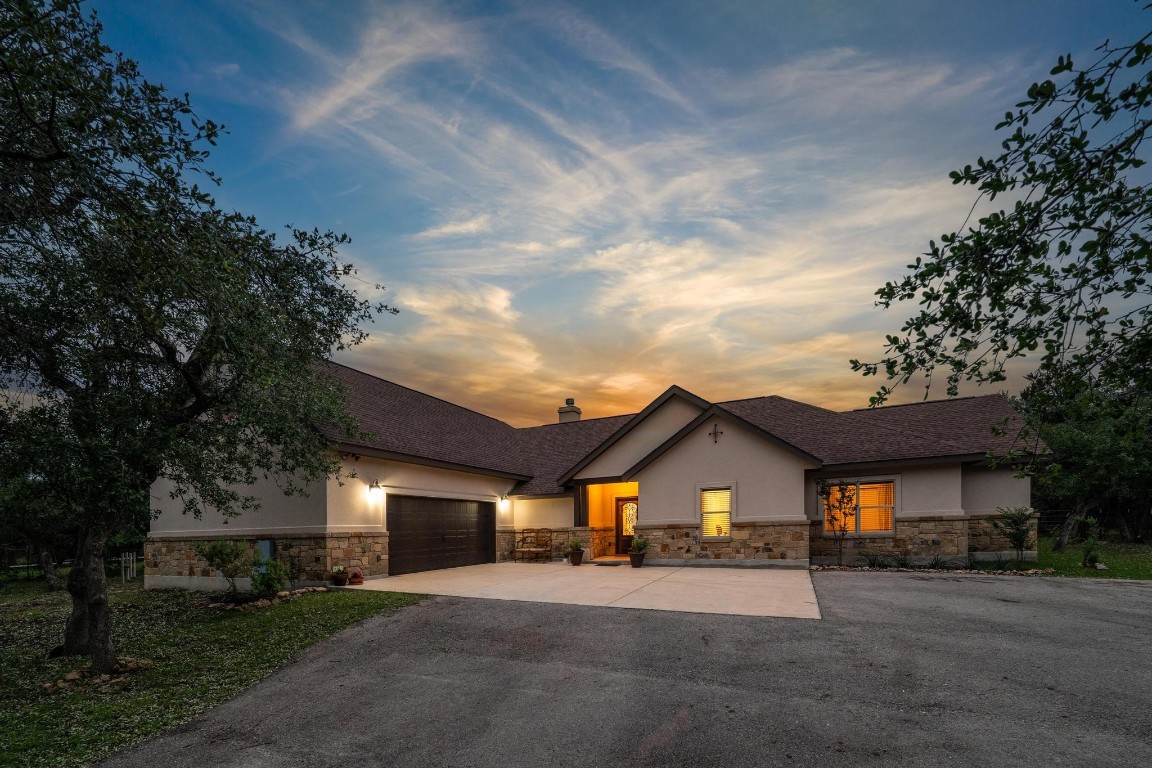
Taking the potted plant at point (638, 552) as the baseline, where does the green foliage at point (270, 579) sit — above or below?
above

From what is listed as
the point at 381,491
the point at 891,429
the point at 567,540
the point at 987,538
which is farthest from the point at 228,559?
the point at 987,538

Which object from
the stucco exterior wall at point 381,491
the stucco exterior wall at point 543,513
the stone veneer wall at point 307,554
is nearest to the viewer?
the stone veneer wall at point 307,554

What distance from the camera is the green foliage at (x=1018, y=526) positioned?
16.0 metres

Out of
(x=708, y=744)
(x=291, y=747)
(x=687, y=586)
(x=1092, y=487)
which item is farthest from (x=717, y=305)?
(x=1092, y=487)

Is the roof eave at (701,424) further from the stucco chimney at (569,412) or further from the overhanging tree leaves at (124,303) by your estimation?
the overhanging tree leaves at (124,303)

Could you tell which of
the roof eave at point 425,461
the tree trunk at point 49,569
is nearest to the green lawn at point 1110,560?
the roof eave at point 425,461

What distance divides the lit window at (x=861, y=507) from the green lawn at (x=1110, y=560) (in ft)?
12.9

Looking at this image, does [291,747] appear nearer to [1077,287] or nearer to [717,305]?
[1077,287]

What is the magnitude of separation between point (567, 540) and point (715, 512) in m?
5.64

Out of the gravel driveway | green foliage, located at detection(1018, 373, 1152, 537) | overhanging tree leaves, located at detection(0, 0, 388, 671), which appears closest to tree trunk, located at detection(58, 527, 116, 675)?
overhanging tree leaves, located at detection(0, 0, 388, 671)

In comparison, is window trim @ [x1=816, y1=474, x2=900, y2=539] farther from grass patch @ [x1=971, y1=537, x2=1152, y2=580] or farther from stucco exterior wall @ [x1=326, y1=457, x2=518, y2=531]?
stucco exterior wall @ [x1=326, y1=457, x2=518, y2=531]

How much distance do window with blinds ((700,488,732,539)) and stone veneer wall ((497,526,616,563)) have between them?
434 centimetres

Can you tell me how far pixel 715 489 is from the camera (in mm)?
18219

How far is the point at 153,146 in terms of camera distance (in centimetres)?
577
